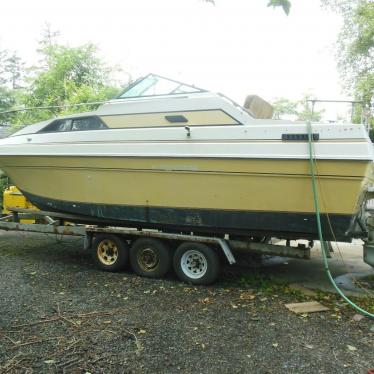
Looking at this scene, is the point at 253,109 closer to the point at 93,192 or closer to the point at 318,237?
the point at 318,237

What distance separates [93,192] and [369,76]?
1326cm

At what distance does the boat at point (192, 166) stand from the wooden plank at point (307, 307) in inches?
32.3

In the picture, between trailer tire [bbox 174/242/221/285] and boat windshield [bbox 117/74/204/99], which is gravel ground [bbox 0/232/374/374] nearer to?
trailer tire [bbox 174/242/221/285]

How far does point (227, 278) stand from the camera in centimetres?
552

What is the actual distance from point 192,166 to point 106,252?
6.49 feet

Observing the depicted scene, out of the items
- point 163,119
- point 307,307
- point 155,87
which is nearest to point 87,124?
point 155,87

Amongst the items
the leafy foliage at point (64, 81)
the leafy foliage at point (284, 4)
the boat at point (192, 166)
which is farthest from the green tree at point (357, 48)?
Result: the leafy foliage at point (284, 4)

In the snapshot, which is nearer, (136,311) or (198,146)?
(136,311)

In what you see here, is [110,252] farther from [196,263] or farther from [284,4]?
[284,4]

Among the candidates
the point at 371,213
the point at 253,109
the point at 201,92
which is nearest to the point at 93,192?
the point at 201,92

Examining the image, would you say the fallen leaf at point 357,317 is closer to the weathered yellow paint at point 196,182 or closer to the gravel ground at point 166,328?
the gravel ground at point 166,328

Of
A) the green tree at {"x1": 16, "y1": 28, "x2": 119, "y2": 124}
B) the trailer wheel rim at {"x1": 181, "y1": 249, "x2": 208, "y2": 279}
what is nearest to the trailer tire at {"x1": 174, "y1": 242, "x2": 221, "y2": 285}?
the trailer wheel rim at {"x1": 181, "y1": 249, "x2": 208, "y2": 279}

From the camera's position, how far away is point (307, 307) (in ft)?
14.4

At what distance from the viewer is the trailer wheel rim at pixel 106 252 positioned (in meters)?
5.82
